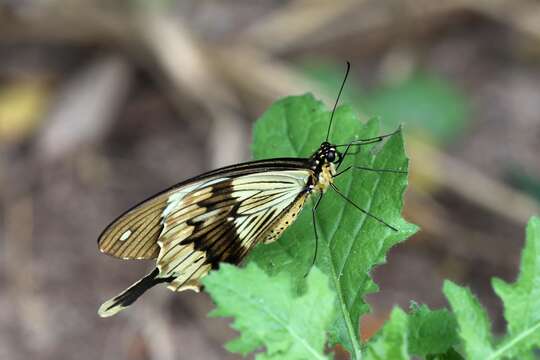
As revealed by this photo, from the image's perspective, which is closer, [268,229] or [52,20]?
[268,229]

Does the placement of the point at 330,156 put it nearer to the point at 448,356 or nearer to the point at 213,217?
the point at 213,217

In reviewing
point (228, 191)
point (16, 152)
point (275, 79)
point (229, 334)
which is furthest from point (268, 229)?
point (16, 152)

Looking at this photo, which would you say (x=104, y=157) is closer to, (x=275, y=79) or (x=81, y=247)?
(x=81, y=247)

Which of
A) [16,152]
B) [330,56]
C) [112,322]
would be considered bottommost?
[112,322]

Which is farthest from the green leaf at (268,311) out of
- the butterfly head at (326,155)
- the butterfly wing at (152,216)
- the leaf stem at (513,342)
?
the butterfly head at (326,155)

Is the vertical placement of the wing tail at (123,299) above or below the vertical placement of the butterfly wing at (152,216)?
below

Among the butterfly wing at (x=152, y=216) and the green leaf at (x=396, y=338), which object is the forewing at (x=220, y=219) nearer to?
the butterfly wing at (x=152, y=216)

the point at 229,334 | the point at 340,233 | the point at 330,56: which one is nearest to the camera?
the point at 340,233

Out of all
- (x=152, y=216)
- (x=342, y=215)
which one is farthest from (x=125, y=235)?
(x=342, y=215)
